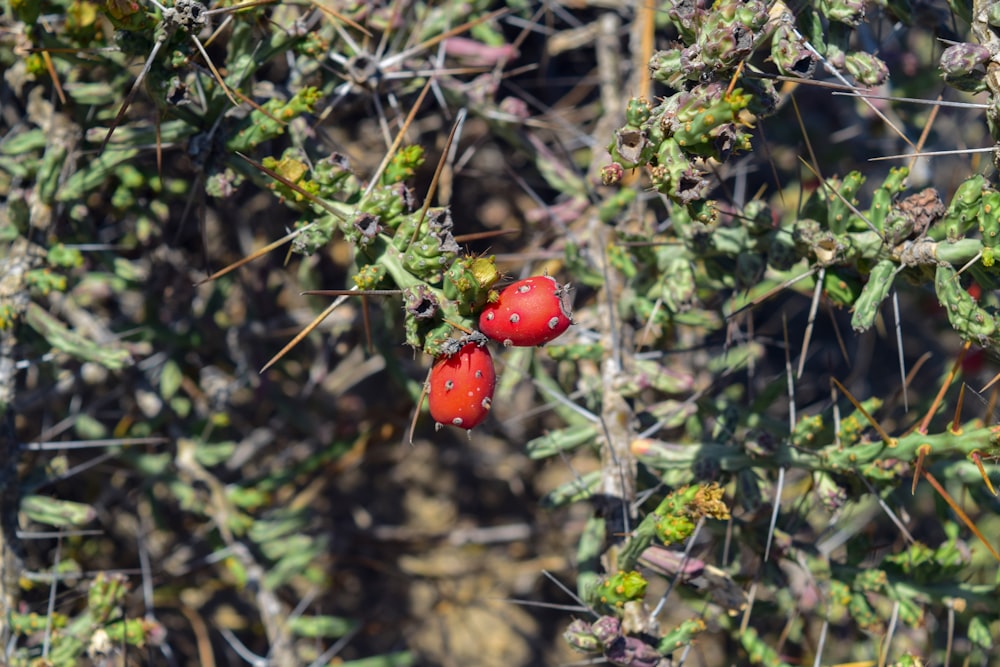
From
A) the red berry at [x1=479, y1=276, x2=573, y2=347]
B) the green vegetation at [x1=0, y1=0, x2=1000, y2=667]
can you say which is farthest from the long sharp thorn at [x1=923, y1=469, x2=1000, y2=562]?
the red berry at [x1=479, y1=276, x2=573, y2=347]

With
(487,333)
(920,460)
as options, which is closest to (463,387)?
(487,333)

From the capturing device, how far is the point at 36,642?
2.75 m

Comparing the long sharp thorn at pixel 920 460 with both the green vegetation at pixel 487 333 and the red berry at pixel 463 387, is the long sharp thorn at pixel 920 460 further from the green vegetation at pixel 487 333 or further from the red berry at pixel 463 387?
the red berry at pixel 463 387

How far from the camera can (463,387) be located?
1.70 meters

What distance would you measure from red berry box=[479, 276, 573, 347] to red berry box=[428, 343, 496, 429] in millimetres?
64

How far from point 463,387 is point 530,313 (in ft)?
0.65

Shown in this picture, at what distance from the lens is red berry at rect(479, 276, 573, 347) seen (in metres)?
1.66

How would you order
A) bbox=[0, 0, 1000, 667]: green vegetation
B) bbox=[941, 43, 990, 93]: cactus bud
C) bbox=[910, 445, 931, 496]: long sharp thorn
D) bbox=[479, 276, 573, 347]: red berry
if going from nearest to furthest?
bbox=[479, 276, 573, 347]: red berry < bbox=[941, 43, 990, 93]: cactus bud < bbox=[0, 0, 1000, 667]: green vegetation < bbox=[910, 445, 931, 496]: long sharp thorn

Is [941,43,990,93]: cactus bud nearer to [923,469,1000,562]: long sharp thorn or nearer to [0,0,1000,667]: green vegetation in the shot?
[0,0,1000,667]: green vegetation

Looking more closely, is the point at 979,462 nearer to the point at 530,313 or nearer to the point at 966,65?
the point at 966,65

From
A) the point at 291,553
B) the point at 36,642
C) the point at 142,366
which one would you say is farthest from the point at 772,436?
the point at 36,642

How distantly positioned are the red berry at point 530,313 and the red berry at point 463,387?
0.21ft

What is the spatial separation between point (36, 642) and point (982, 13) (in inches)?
124

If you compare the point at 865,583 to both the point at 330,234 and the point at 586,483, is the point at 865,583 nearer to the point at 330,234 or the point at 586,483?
the point at 586,483
